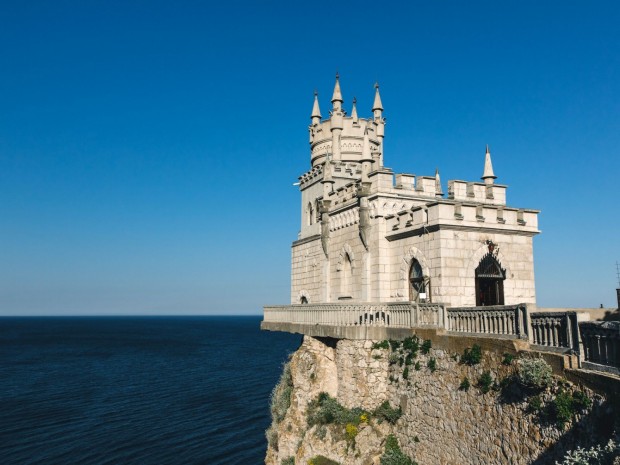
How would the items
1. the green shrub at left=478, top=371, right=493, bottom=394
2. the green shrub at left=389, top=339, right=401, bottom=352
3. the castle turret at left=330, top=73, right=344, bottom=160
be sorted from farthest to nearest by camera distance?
the castle turret at left=330, top=73, right=344, bottom=160 < the green shrub at left=389, top=339, right=401, bottom=352 < the green shrub at left=478, top=371, right=493, bottom=394

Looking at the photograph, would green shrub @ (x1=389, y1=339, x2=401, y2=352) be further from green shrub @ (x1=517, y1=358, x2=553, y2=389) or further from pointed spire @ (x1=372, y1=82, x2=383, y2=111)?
pointed spire @ (x1=372, y1=82, x2=383, y2=111)

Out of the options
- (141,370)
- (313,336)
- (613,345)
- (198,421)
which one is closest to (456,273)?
(313,336)

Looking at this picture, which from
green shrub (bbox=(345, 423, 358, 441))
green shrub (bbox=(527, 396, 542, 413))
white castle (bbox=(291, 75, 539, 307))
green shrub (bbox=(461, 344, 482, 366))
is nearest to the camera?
green shrub (bbox=(527, 396, 542, 413))

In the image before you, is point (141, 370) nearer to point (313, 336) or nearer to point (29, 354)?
point (29, 354)

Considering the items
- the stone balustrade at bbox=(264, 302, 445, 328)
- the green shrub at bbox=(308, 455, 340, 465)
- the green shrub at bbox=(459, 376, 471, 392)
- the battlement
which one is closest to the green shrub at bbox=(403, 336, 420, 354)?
the stone balustrade at bbox=(264, 302, 445, 328)

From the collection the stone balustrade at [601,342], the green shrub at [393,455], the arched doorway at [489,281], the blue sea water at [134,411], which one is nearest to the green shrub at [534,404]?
the stone balustrade at [601,342]

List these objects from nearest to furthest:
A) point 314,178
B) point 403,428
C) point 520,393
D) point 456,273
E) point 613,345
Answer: point 613,345 < point 520,393 < point 403,428 < point 456,273 < point 314,178

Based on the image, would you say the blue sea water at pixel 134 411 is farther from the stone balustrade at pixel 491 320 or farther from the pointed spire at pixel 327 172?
the stone balustrade at pixel 491 320

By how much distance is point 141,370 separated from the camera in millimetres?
66688

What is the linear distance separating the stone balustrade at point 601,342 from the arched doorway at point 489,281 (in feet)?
30.2

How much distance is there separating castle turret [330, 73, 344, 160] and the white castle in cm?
6

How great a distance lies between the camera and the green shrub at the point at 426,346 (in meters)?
16.7

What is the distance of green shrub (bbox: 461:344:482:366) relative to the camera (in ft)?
46.3

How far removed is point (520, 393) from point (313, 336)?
41.2 ft
